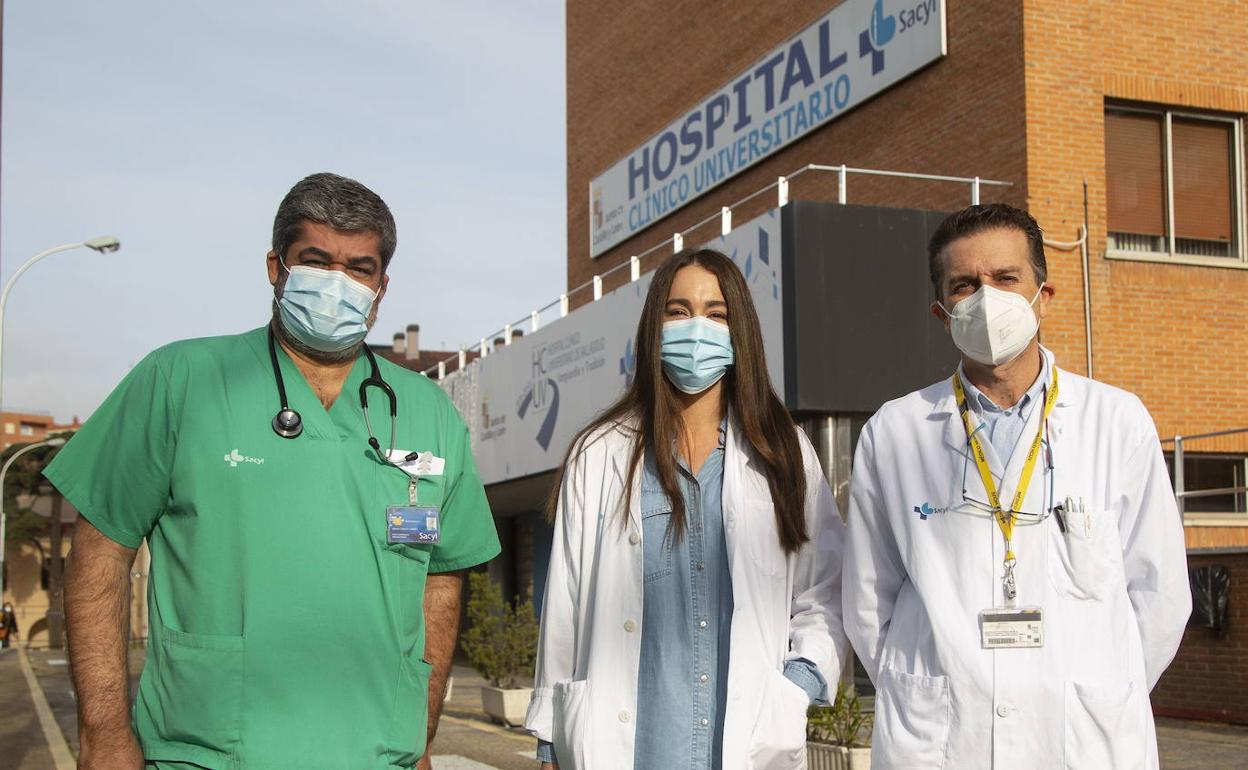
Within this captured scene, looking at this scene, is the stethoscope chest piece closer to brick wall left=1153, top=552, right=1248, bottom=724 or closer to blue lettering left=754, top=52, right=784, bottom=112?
brick wall left=1153, top=552, right=1248, bottom=724

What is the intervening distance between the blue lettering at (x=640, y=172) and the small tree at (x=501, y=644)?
11.4m

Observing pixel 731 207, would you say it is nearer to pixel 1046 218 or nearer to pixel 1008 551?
pixel 1046 218

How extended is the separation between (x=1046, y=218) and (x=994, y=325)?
1291 centimetres

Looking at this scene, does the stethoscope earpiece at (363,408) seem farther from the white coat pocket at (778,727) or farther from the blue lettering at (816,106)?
the blue lettering at (816,106)

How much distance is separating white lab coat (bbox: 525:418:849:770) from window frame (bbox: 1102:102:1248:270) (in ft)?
44.6

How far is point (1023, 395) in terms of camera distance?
12.4 ft

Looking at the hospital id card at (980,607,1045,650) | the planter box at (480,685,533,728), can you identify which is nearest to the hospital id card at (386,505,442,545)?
the hospital id card at (980,607,1045,650)

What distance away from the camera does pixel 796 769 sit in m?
3.70

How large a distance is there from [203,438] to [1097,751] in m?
2.21

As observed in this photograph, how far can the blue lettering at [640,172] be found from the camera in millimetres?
25891

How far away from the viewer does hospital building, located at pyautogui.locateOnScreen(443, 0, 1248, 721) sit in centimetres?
1504

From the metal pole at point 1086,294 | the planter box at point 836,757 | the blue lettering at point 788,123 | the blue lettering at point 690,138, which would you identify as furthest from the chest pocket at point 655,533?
the blue lettering at point 690,138

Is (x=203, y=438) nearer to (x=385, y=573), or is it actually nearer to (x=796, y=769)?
(x=385, y=573)

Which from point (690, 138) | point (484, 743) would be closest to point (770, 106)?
point (690, 138)
